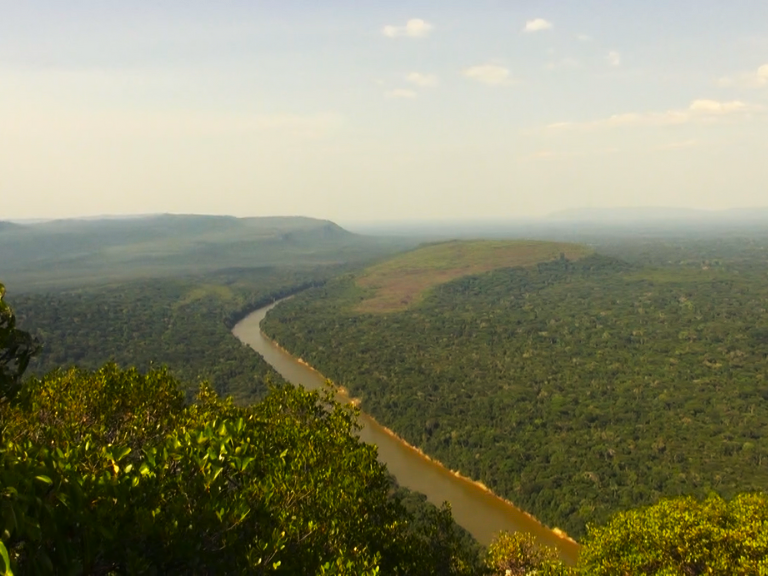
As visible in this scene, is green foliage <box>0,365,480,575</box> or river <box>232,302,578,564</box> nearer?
green foliage <box>0,365,480,575</box>

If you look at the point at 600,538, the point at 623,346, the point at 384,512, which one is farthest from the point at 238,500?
the point at 623,346

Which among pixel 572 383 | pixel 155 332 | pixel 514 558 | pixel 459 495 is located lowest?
pixel 459 495

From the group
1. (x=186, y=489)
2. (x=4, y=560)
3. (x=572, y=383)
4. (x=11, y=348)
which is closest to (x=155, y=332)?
(x=572, y=383)

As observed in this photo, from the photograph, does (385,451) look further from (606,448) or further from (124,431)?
(124,431)

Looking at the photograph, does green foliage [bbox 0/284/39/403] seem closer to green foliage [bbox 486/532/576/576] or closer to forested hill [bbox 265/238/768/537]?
green foliage [bbox 486/532/576/576]

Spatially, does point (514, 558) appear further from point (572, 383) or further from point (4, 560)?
point (572, 383)

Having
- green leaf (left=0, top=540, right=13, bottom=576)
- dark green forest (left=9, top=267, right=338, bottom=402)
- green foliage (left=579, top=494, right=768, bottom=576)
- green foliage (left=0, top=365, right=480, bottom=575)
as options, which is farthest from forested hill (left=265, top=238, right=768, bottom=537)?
green leaf (left=0, top=540, right=13, bottom=576)

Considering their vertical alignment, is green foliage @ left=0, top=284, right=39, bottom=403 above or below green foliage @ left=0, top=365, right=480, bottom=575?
above
